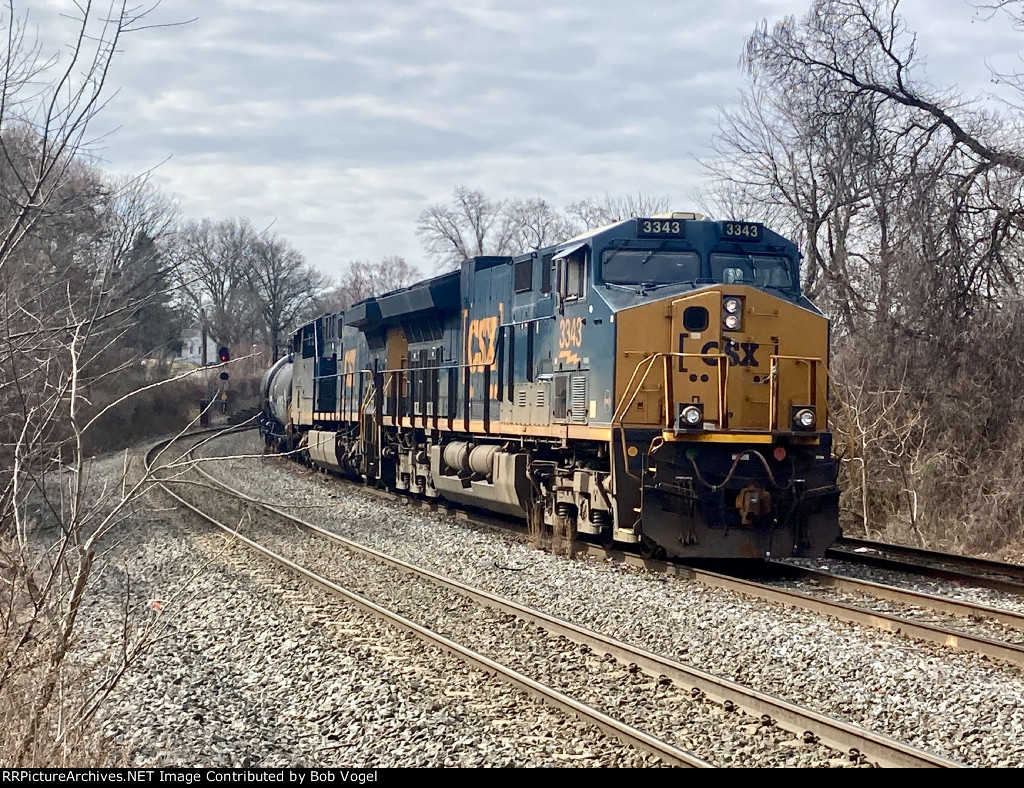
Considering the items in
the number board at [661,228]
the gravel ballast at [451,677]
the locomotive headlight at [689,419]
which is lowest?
the gravel ballast at [451,677]

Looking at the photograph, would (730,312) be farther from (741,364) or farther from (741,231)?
(741,231)

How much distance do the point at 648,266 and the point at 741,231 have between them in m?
1.18

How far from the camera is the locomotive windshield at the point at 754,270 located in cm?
1152

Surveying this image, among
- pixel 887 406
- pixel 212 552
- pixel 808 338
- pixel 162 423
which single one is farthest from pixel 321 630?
pixel 162 423

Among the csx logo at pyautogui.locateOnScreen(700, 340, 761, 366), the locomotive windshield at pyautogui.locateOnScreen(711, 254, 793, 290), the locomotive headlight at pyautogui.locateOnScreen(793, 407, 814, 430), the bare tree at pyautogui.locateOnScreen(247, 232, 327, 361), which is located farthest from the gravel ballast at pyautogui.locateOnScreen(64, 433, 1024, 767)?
the bare tree at pyautogui.locateOnScreen(247, 232, 327, 361)

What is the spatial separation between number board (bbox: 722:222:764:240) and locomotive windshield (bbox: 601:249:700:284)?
0.46 meters

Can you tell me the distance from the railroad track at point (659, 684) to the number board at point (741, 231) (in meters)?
5.01

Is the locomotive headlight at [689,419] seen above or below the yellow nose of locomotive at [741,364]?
below

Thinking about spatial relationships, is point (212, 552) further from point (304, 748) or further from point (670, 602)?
point (304, 748)

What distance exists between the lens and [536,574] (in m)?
10.8

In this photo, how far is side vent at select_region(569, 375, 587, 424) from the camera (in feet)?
37.4

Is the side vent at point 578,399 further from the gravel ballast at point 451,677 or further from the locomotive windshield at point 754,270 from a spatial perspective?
the locomotive windshield at point 754,270

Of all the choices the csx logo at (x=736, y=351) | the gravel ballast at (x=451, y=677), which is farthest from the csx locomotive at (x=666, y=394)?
the gravel ballast at (x=451, y=677)

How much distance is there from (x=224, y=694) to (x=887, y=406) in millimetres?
11976
